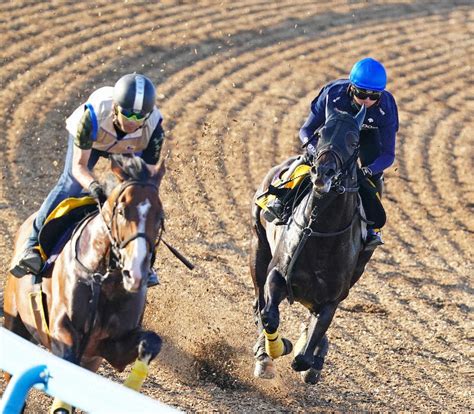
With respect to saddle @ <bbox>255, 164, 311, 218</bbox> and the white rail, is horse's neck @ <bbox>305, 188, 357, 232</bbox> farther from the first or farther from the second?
the white rail

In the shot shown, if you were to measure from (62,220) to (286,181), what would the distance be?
231 centimetres

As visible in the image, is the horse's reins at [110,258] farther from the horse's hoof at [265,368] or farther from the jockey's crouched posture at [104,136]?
the horse's hoof at [265,368]

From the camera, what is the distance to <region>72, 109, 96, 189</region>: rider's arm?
6.43m

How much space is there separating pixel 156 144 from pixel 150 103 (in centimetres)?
51

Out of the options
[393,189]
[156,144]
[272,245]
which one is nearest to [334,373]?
[272,245]

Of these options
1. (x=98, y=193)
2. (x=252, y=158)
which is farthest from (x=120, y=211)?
(x=252, y=158)

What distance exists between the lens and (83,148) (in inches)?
255

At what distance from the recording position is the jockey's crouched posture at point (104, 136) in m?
6.27

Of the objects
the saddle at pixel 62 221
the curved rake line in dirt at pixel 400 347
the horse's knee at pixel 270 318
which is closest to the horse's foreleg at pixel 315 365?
the horse's knee at pixel 270 318

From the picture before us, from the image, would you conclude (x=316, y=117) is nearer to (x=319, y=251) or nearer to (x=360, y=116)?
(x=360, y=116)

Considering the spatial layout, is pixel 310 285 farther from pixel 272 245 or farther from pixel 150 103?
pixel 150 103

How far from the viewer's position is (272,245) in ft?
28.4

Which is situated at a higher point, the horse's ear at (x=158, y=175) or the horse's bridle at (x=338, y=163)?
the horse's ear at (x=158, y=175)

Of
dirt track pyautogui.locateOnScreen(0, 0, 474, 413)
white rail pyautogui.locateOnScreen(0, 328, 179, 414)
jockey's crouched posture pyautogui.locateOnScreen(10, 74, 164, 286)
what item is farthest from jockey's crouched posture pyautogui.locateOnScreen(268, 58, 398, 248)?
white rail pyautogui.locateOnScreen(0, 328, 179, 414)
